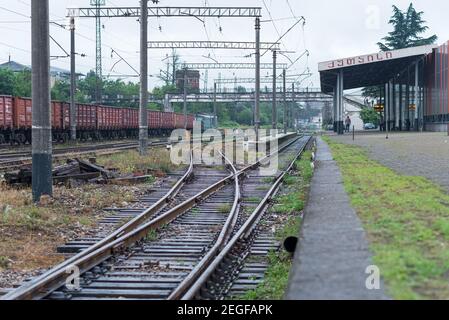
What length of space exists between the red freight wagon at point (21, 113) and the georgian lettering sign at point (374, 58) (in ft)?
102

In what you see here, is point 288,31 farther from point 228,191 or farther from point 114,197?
point 114,197

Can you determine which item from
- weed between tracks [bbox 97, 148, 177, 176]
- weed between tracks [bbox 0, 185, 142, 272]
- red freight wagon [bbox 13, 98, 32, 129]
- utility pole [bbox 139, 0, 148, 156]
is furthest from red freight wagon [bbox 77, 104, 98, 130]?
weed between tracks [bbox 0, 185, 142, 272]

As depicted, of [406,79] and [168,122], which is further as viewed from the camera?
[406,79]

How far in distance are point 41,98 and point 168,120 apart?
57.6 metres

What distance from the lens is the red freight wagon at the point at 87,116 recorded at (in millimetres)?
45375

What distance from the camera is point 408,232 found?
695 cm

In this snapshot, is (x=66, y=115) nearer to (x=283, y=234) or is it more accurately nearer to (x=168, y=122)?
(x=168, y=122)

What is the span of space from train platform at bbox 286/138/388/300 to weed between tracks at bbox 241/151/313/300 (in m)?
0.52

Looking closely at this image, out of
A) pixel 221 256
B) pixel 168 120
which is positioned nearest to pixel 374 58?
pixel 168 120

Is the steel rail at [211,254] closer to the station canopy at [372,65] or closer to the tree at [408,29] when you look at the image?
the station canopy at [372,65]

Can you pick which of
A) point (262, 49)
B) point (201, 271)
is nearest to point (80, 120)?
point (262, 49)

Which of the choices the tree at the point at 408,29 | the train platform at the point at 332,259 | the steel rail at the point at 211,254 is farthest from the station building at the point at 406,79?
the train platform at the point at 332,259

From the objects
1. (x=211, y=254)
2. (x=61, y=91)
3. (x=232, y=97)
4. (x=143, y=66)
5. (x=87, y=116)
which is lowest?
(x=211, y=254)
